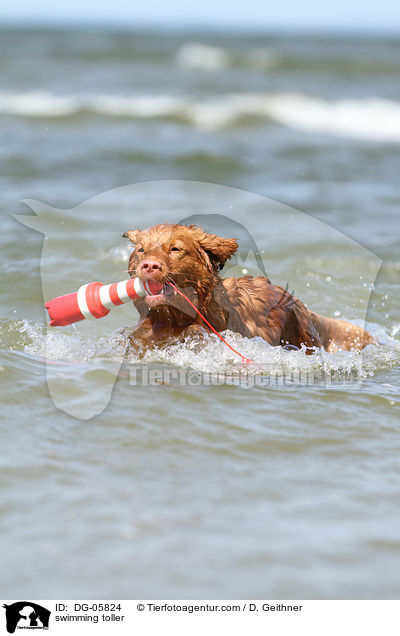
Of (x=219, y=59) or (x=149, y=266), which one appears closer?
(x=149, y=266)

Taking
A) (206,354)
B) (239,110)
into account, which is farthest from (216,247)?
(239,110)

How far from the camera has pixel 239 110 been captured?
19875mm

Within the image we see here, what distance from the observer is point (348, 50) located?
35.3m

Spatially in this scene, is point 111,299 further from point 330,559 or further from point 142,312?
point 330,559

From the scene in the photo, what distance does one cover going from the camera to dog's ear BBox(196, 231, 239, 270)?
A: 5.33m

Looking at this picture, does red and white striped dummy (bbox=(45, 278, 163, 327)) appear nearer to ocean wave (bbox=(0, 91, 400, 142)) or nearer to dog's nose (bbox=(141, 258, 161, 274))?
dog's nose (bbox=(141, 258, 161, 274))

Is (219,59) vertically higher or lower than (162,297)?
higher

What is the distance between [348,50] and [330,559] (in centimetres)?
3504
